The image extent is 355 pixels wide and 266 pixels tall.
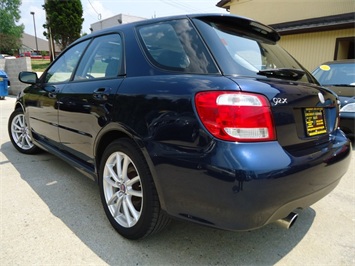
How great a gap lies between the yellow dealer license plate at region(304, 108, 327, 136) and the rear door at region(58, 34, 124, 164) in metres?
1.38

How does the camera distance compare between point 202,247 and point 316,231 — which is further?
point 316,231

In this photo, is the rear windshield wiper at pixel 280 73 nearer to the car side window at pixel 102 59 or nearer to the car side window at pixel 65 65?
the car side window at pixel 102 59

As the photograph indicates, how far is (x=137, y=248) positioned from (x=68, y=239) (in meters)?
0.55

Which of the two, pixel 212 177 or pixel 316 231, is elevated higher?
pixel 212 177

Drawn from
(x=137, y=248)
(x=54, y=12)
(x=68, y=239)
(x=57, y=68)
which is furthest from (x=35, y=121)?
(x=54, y=12)

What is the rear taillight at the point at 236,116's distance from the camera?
5.03ft

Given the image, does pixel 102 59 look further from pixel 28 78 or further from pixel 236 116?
pixel 28 78

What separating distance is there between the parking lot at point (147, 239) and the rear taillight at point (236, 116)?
961 millimetres

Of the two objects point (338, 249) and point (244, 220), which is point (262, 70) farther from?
point (338, 249)

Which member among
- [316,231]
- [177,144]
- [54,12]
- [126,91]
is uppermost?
[54,12]

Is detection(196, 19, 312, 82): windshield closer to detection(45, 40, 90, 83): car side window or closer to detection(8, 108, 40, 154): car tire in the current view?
detection(45, 40, 90, 83): car side window

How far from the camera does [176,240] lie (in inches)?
85.0

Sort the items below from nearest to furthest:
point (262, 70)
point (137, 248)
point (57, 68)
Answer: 1. point (262, 70)
2. point (137, 248)
3. point (57, 68)

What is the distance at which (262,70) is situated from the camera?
5.99ft
